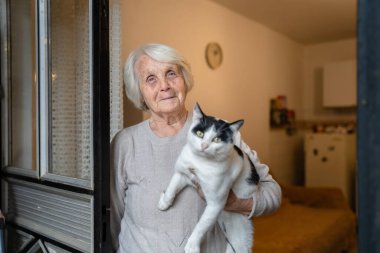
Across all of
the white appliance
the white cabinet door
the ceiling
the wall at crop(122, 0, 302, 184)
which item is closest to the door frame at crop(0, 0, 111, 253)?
the wall at crop(122, 0, 302, 184)

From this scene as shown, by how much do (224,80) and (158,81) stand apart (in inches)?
13.1

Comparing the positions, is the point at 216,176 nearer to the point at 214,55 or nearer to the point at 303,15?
the point at 214,55

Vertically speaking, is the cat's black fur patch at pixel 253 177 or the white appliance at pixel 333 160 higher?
the cat's black fur patch at pixel 253 177

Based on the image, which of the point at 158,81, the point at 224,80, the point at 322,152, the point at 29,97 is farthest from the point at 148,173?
the point at 322,152

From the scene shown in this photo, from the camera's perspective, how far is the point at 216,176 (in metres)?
0.73

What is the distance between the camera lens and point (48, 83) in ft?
4.09

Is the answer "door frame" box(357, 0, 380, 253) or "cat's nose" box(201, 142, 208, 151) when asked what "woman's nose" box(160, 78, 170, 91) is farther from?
"door frame" box(357, 0, 380, 253)

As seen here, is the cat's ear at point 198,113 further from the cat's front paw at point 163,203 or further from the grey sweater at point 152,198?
the cat's front paw at point 163,203

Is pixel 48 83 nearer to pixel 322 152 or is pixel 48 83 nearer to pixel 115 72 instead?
pixel 115 72

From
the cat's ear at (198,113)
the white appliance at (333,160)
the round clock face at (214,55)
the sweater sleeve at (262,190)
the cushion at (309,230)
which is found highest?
the round clock face at (214,55)

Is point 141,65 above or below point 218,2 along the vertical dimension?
below

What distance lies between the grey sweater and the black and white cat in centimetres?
3

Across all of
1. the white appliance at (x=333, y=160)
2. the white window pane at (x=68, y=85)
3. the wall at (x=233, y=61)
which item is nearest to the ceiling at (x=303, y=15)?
the wall at (x=233, y=61)

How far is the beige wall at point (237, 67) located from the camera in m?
1.01
